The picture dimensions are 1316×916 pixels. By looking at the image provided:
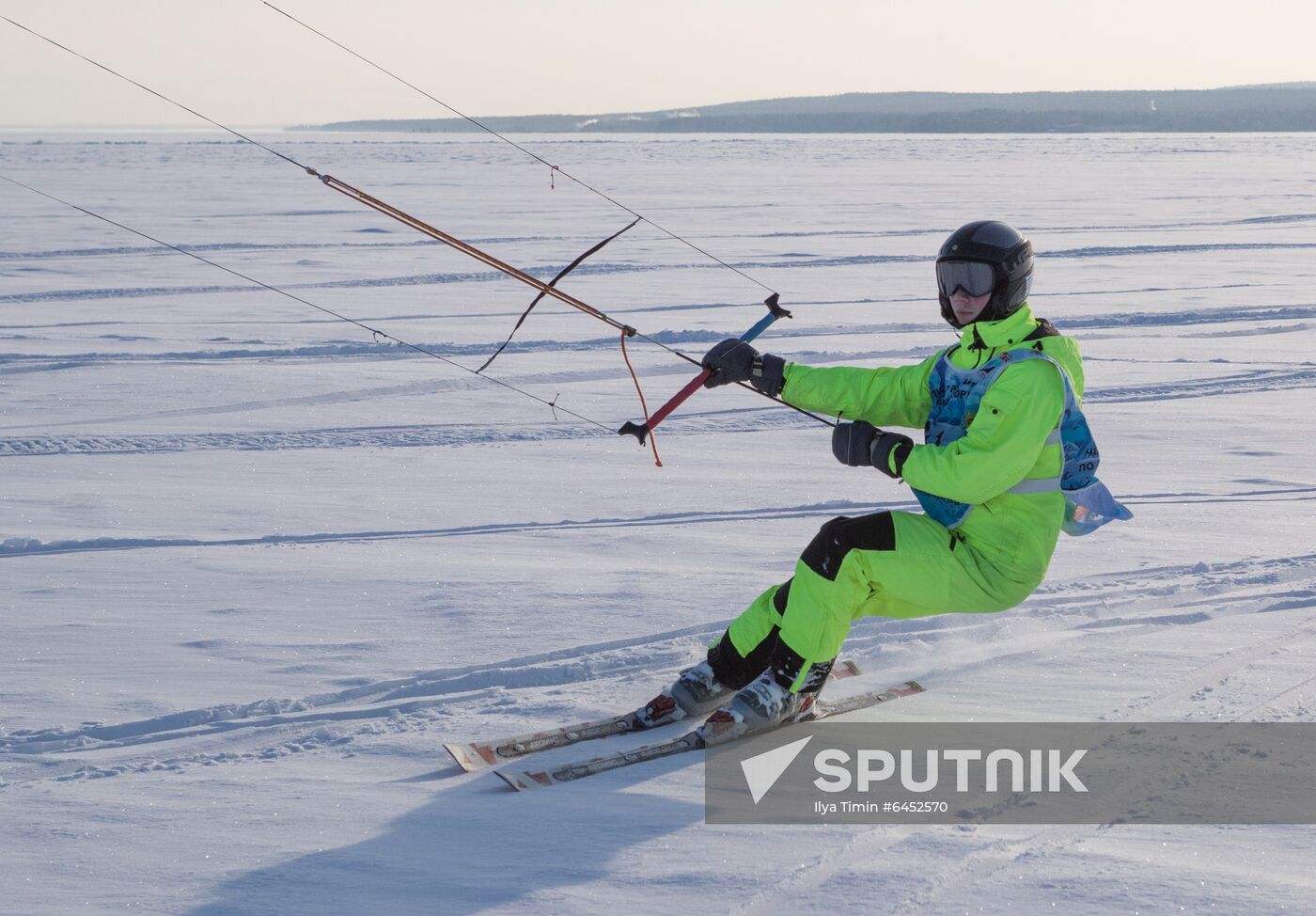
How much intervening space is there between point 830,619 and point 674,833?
0.63m

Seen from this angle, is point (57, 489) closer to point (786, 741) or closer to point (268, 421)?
point (268, 421)

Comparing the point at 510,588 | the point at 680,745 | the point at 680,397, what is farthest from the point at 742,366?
the point at 510,588

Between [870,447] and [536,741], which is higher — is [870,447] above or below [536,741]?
above

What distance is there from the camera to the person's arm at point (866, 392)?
133 inches

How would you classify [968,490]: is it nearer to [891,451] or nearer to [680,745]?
[891,451]

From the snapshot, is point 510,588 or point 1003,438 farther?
point 510,588

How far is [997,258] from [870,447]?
1.76 ft

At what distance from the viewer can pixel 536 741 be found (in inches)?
127

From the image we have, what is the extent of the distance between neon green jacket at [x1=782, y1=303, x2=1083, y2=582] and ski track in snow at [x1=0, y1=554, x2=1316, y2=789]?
64 centimetres

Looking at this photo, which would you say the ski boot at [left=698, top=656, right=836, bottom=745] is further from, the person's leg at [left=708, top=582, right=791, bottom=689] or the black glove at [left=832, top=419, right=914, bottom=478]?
the black glove at [left=832, top=419, right=914, bottom=478]

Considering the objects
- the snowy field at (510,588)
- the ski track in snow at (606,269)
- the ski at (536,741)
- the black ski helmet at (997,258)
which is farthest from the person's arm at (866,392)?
the ski track in snow at (606,269)

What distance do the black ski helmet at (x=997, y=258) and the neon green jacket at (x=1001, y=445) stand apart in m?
0.04

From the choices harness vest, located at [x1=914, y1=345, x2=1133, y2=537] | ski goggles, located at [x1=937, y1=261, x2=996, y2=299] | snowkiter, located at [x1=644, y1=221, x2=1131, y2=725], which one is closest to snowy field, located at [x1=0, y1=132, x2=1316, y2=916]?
snowkiter, located at [x1=644, y1=221, x2=1131, y2=725]

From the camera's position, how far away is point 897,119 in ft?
256
